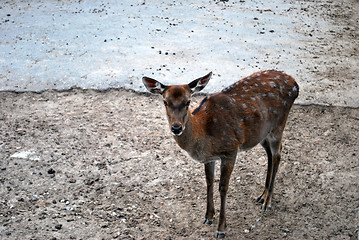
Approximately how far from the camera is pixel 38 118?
20.4 feet

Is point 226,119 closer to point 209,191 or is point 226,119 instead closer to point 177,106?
point 177,106

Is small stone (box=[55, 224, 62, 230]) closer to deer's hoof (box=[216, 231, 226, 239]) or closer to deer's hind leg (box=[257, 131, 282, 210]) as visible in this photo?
deer's hoof (box=[216, 231, 226, 239])

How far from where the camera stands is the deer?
13.4 feet

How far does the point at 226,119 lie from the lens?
4.25m

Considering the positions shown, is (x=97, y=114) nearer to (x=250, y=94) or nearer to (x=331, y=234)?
(x=250, y=94)

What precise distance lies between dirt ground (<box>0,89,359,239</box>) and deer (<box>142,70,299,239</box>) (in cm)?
37

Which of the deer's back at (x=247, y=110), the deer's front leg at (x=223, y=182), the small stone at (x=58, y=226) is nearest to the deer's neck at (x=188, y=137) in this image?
the deer's back at (x=247, y=110)

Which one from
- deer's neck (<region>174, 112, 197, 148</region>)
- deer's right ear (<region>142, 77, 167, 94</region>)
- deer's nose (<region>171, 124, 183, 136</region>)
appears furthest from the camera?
deer's right ear (<region>142, 77, 167, 94</region>)

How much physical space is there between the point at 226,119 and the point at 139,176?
1.54m


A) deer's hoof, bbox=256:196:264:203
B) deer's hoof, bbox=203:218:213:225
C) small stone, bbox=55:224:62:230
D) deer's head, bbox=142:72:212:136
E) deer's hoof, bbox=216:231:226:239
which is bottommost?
deer's hoof, bbox=256:196:264:203

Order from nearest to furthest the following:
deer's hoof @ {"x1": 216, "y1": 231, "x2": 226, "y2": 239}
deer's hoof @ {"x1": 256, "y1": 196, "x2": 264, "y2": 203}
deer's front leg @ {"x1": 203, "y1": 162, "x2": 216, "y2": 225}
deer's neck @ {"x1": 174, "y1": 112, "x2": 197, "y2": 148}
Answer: deer's neck @ {"x1": 174, "y1": 112, "x2": 197, "y2": 148} < deer's hoof @ {"x1": 216, "y1": 231, "x2": 226, "y2": 239} < deer's front leg @ {"x1": 203, "y1": 162, "x2": 216, "y2": 225} < deer's hoof @ {"x1": 256, "y1": 196, "x2": 264, "y2": 203}

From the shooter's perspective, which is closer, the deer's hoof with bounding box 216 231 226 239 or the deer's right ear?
the deer's right ear

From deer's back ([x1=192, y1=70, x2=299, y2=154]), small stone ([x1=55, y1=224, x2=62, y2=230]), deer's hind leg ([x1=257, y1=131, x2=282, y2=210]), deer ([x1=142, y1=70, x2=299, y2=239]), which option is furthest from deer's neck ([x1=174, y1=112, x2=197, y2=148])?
small stone ([x1=55, y1=224, x2=62, y2=230])

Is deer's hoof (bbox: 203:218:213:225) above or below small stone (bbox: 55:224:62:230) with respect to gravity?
below
